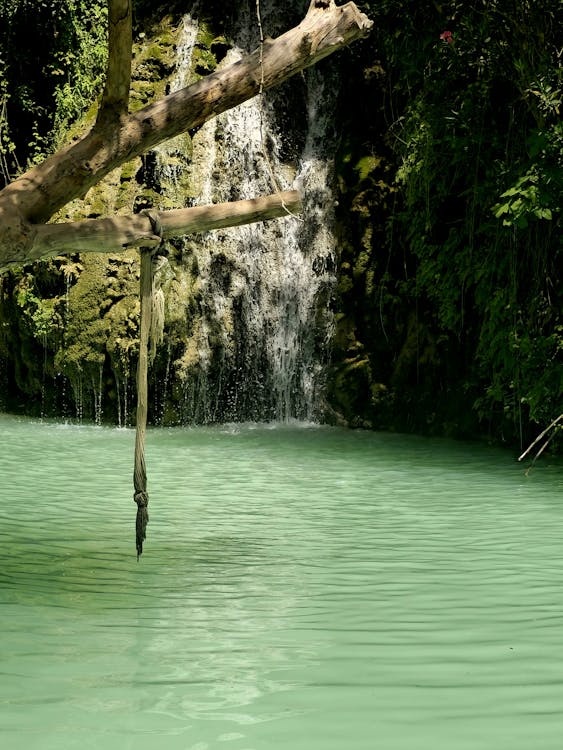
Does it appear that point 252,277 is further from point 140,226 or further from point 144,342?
point 140,226

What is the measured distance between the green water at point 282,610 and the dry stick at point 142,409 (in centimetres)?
30

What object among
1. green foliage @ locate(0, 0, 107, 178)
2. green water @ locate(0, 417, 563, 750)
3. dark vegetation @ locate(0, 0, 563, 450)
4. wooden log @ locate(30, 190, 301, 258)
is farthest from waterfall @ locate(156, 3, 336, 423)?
wooden log @ locate(30, 190, 301, 258)

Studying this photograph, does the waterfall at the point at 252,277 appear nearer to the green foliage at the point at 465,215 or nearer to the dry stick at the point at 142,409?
the green foliage at the point at 465,215

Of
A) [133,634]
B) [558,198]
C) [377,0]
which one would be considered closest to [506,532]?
[133,634]

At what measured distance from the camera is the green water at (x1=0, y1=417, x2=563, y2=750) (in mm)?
3729

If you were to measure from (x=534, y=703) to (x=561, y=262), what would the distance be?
7.87 m

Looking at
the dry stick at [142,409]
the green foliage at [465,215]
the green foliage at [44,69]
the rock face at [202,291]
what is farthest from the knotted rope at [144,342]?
the green foliage at [44,69]

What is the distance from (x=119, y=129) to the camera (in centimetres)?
571

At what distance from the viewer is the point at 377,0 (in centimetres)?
1299

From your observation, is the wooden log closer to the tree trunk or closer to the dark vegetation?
the tree trunk

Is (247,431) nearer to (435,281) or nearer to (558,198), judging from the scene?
(435,281)

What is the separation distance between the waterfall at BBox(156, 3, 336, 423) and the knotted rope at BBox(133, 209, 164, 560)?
8.28 m

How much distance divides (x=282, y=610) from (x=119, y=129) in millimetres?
2255

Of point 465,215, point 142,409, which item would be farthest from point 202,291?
point 142,409
